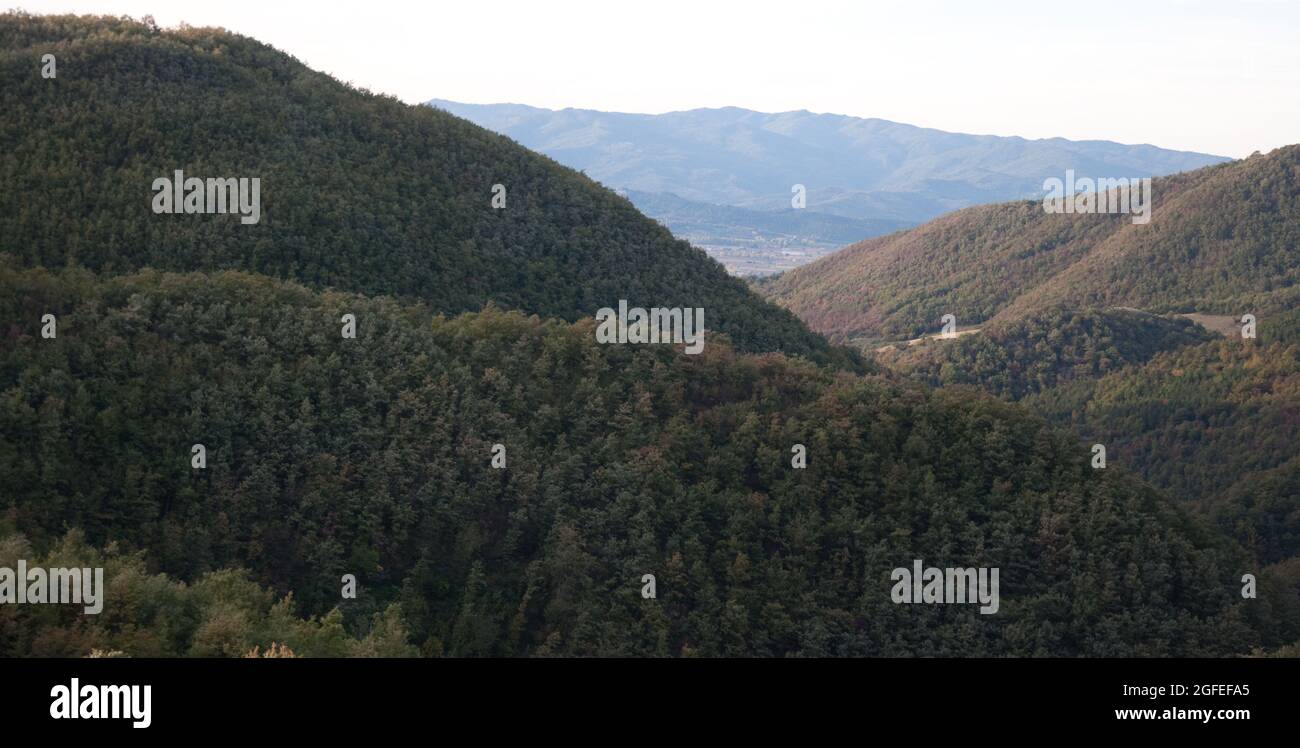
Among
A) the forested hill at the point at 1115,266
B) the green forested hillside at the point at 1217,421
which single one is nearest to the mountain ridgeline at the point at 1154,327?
the green forested hillside at the point at 1217,421

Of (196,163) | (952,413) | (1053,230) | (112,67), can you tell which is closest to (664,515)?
(952,413)

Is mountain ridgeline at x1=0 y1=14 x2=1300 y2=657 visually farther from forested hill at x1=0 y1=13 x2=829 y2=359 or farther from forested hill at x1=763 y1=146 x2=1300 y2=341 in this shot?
forested hill at x1=763 y1=146 x2=1300 y2=341

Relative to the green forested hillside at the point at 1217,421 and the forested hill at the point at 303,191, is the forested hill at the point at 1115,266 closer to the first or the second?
the green forested hillside at the point at 1217,421

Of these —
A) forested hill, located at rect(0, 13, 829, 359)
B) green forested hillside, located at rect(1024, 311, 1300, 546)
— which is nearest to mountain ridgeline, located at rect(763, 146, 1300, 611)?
green forested hillside, located at rect(1024, 311, 1300, 546)

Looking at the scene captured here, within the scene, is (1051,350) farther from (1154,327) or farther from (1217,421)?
(1217,421)

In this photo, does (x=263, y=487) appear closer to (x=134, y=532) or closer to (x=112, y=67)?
(x=134, y=532)
